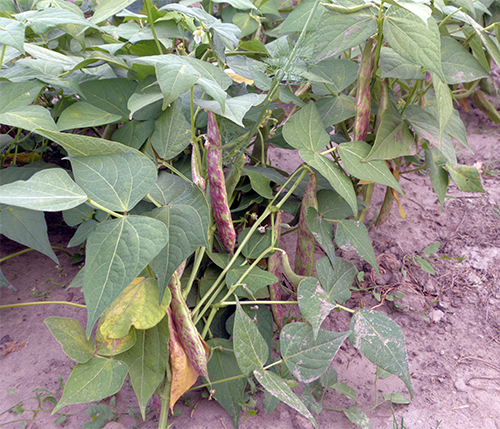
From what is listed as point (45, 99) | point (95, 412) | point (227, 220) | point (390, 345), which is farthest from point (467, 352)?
point (45, 99)

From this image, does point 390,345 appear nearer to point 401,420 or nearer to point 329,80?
point 401,420

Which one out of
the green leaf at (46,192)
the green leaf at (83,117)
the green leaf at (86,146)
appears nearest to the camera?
the green leaf at (46,192)

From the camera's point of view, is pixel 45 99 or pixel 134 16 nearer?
pixel 134 16

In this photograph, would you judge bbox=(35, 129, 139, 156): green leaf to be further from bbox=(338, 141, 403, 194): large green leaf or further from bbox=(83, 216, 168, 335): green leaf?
bbox=(338, 141, 403, 194): large green leaf

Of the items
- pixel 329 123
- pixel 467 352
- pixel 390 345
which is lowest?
pixel 467 352

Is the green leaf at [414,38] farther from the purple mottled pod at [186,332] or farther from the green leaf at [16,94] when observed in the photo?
the green leaf at [16,94]

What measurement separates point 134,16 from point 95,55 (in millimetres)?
203

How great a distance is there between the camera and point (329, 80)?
124cm

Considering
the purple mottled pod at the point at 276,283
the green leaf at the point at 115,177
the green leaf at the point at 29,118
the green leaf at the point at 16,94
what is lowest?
the purple mottled pod at the point at 276,283

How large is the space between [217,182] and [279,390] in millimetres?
587

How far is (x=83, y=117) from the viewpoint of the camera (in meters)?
1.06

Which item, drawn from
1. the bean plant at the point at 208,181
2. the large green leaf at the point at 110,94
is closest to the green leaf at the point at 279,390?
the bean plant at the point at 208,181

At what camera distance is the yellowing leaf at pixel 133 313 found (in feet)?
2.96

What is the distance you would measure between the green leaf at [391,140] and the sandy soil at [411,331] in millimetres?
593
